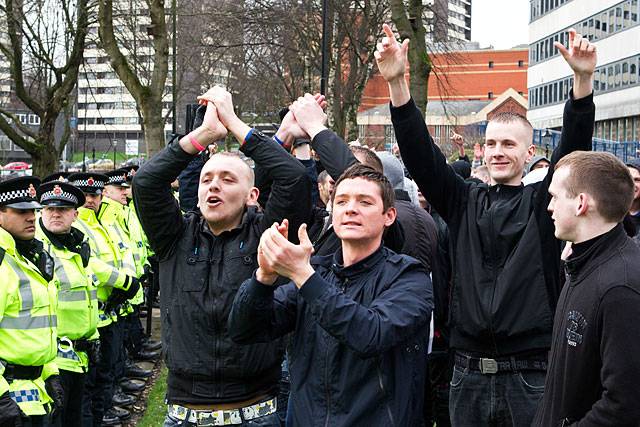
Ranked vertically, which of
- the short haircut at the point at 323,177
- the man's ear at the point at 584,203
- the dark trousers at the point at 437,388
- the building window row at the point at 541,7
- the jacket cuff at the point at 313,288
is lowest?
the dark trousers at the point at 437,388

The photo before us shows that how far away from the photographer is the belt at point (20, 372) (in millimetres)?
5672

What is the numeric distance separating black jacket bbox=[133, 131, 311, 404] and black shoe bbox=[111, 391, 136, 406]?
5.22 m

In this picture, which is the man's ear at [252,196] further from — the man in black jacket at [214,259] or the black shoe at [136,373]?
the black shoe at [136,373]

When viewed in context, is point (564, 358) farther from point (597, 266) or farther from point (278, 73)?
point (278, 73)

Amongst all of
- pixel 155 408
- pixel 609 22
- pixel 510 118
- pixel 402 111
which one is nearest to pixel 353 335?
pixel 402 111

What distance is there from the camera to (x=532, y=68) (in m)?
63.4

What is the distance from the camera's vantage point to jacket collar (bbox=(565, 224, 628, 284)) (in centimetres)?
351

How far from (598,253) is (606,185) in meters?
0.28

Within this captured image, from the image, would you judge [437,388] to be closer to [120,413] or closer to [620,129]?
[120,413]

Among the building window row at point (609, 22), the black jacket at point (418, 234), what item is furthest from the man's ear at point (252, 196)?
the building window row at point (609, 22)

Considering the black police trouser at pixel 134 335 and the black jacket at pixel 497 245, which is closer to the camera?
the black jacket at pixel 497 245

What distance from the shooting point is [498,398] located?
4.20 m

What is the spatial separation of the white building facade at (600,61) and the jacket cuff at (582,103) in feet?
134

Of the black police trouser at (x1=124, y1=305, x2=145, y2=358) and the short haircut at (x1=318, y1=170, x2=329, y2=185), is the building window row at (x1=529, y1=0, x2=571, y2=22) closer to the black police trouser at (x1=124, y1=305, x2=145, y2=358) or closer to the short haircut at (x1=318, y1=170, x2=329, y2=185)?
the black police trouser at (x1=124, y1=305, x2=145, y2=358)
